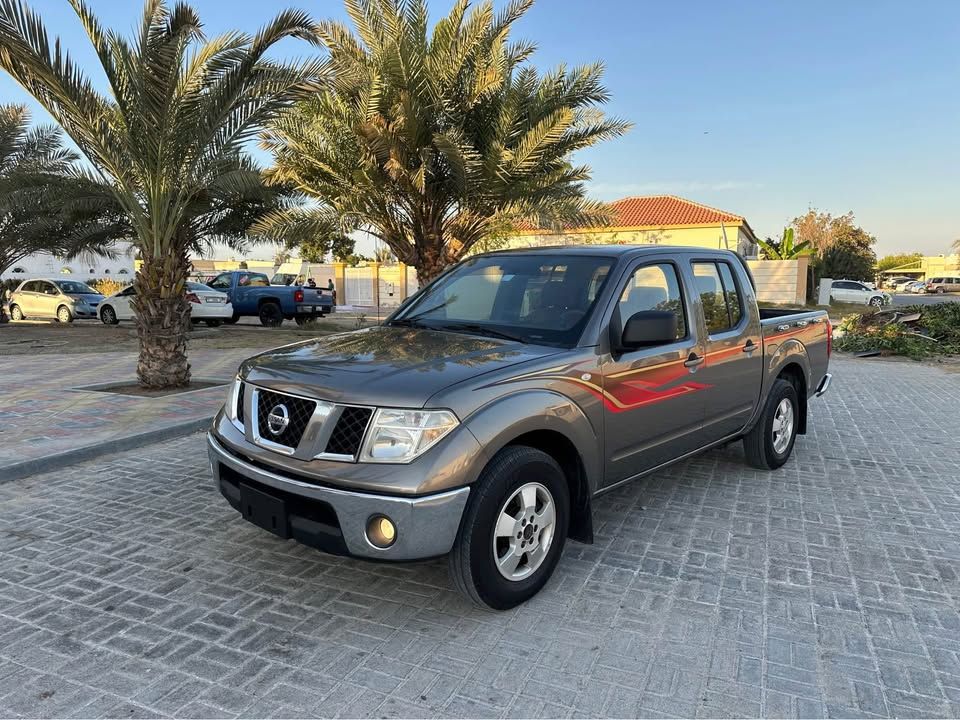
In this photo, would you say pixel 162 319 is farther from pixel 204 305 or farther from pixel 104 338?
pixel 204 305

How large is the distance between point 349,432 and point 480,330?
1.27 metres

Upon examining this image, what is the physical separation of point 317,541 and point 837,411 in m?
7.46

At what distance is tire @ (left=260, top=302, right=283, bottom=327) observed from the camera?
2011cm

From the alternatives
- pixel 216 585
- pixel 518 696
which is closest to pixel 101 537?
pixel 216 585

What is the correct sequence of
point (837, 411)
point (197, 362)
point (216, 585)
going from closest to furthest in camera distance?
point (216, 585)
point (837, 411)
point (197, 362)

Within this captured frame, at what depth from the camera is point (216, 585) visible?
3430mm

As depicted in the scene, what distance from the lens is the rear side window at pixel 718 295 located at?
4.60 metres

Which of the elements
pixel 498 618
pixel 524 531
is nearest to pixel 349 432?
pixel 524 531

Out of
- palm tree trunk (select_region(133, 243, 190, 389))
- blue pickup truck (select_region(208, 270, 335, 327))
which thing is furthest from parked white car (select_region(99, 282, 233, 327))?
palm tree trunk (select_region(133, 243, 190, 389))

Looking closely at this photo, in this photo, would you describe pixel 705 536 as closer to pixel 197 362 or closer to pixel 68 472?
pixel 68 472

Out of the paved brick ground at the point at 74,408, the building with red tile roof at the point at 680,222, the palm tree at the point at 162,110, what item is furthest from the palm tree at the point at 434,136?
the building with red tile roof at the point at 680,222

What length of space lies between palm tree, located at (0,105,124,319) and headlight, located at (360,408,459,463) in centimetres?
1190

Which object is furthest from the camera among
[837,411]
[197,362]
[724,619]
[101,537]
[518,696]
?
[197,362]

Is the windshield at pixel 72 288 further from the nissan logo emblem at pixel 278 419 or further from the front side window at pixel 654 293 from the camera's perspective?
the front side window at pixel 654 293
